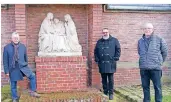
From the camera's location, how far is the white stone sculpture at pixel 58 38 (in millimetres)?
7598

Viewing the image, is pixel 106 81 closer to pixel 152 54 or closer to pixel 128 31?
pixel 152 54

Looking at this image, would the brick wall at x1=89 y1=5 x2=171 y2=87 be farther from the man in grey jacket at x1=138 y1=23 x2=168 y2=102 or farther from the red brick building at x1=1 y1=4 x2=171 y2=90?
the man in grey jacket at x1=138 y1=23 x2=168 y2=102

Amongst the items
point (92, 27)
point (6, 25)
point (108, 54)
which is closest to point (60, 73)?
point (108, 54)

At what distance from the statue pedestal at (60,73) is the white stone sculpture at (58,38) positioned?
228 millimetres

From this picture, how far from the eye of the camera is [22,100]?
Result: 6.67 m

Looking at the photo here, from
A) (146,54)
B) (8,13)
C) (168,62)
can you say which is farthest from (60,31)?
(168,62)

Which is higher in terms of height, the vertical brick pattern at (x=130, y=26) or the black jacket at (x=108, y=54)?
the vertical brick pattern at (x=130, y=26)

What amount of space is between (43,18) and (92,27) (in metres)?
1.25

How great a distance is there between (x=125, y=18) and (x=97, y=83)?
1.88 meters

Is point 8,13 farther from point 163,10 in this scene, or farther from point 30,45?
point 163,10

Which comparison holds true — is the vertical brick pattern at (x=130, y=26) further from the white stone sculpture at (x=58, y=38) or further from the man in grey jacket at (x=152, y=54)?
the man in grey jacket at (x=152, y=54)

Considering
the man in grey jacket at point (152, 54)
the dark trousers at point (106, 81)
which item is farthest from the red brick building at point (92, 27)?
the man in grey jacket at point (152, 54)

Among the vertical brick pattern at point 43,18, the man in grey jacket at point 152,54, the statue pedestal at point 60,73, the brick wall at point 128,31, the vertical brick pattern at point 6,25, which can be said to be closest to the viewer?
the man in grey jacket at point 152,54

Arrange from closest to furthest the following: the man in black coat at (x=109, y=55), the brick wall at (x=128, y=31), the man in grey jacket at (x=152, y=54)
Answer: the man in grey jacket at (x=152, y=54) < the man in black coat at (x=109, y=55) < the brick wall at (x=128, y=31)
